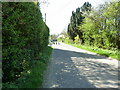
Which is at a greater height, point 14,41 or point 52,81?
point 14,41

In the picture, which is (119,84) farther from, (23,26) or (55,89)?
(23,26)

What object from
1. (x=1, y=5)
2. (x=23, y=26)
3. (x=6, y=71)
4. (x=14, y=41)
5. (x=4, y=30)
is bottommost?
(x=6, y=71)

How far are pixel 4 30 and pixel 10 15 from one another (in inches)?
18.8

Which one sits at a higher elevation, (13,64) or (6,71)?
(13,64)

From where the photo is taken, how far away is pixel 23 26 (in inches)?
133

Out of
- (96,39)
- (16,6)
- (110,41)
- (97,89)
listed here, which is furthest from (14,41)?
(96,39)

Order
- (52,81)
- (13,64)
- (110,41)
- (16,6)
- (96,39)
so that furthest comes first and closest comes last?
(96,39)
(110,41)
(52,81)
(16,6)
(13,64)

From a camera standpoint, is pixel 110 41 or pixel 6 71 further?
pixel 110 41

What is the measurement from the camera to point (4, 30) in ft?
8.30

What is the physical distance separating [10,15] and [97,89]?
3364mm

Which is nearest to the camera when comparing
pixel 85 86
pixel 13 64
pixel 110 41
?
pixel 13 64

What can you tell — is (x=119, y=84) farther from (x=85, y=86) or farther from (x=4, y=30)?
(x=4, y=30)

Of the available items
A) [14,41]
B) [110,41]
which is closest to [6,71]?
[14,41]

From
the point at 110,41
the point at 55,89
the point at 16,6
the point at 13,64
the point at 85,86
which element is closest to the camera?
the point at 13,64
